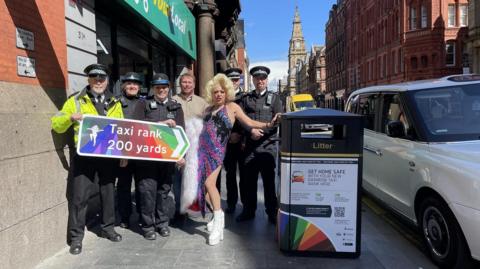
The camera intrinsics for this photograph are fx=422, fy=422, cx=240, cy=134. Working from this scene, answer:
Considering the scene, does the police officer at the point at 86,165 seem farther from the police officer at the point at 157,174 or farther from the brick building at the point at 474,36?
the brick building at the point at 474,36

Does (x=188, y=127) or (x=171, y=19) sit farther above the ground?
(x=171, y=19)

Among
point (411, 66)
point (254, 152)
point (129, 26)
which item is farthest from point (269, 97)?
point (411, 66)

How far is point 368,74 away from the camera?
65312mm

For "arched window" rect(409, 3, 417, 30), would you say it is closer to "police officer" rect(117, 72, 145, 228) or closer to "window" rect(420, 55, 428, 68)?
"window" rect(420, 55, 428, 68)

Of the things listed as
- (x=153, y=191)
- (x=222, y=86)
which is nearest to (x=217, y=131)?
(x=222, y=86)

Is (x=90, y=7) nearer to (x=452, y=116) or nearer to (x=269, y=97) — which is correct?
(x=269, y=97)

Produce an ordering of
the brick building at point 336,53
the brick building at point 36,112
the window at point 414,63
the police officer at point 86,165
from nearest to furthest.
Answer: the brick building at point 36,112 < the police officer at point 86,165 < the window at point 414,63 < the brick building at point 336,53

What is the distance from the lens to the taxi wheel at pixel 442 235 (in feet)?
12.2

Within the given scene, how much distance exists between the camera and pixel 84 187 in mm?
4457

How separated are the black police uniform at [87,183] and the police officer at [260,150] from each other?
165 centimetres

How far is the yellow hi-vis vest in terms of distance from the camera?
4.17m

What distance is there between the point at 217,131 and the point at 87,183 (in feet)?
4.89

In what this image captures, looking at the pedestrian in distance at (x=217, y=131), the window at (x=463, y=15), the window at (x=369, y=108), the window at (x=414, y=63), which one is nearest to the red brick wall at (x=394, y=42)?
the window at (x=414, y=63)

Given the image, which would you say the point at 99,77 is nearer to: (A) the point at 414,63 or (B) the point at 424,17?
(A) the point at 414,63
